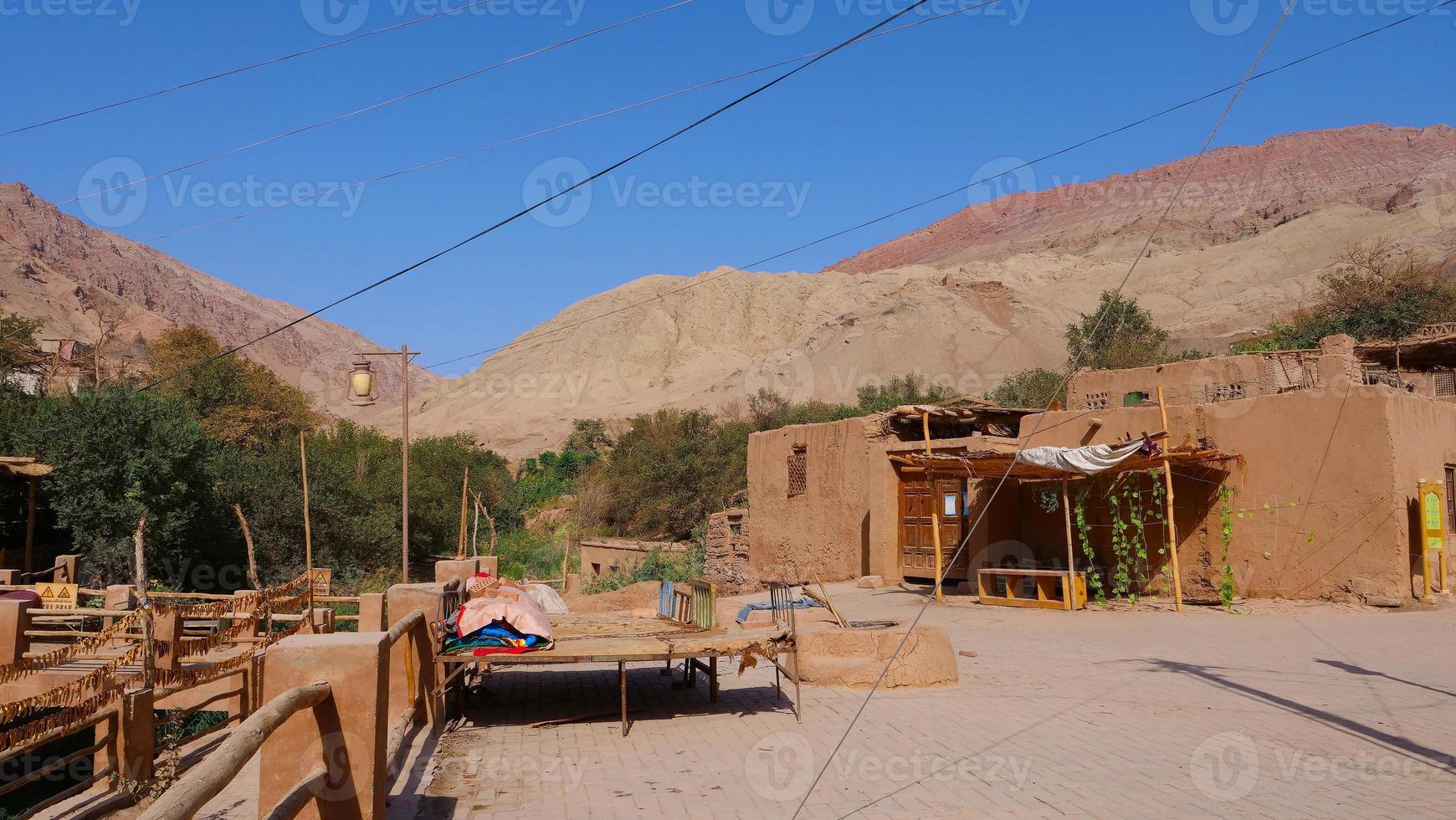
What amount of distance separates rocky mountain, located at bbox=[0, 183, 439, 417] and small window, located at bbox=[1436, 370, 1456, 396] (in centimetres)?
4843

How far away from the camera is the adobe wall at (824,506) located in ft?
63.7

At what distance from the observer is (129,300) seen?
9181cm

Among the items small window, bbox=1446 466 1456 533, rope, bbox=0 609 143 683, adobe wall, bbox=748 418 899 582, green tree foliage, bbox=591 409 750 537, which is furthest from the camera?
green tree foliage, bbox=591 409 750 537

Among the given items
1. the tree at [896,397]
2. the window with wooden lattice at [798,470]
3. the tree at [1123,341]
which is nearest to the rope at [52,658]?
the window with wooden lattice at [798,470]

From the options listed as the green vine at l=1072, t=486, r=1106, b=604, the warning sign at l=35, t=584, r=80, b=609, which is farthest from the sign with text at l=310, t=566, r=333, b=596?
the green vine at l=1072, t=486, r=1106, b=604

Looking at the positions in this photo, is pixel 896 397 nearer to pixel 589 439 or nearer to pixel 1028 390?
pixel 1028 390

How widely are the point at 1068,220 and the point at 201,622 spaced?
4759 inches

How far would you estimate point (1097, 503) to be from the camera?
16562 millimetres

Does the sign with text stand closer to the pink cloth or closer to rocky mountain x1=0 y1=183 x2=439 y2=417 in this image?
the pink cloth

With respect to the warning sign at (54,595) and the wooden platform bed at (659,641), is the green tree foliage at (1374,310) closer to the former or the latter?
the wooden platform bed at (659,641)

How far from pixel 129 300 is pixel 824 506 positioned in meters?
91.7

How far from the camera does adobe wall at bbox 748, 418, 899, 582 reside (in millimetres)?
19422

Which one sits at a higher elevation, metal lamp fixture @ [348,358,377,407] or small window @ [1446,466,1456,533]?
metal lamp fixture @ [348,358,377,407]

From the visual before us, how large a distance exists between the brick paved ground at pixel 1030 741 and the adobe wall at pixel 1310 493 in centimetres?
187
